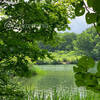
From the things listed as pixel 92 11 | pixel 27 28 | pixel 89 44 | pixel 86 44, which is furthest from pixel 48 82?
pixel 89 44

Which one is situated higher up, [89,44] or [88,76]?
[89,44]

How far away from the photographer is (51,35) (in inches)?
83.9

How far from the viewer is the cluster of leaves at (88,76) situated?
319 mm

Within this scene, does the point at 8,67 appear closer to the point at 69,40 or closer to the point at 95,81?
the point at 95,81

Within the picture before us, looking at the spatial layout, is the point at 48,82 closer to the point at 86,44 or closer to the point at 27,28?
the point at 27,28

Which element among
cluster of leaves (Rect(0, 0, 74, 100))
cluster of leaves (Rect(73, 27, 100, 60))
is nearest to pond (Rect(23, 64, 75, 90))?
cluster of leaves (Rect(0, 0, 74, 100))

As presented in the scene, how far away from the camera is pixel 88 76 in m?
0.32

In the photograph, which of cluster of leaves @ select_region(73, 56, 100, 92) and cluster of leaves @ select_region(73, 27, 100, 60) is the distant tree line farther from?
cluster of leaves @ select_region(73, 56, 100, 92)

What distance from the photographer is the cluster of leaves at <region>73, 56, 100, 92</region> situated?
1.05ft

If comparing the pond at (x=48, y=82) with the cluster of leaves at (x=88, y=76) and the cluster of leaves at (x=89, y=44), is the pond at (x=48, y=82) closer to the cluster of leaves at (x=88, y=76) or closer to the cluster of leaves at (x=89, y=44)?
the cluster of leaves at (x=88, y=76)

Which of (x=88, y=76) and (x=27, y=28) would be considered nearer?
(x=88, y=76)

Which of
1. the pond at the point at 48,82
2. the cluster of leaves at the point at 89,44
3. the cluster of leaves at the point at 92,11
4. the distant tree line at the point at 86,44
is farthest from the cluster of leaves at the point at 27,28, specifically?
the cluster of leaves at the point at 89,44

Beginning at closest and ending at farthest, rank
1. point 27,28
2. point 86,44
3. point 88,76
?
1. point 88,76
2. point 27,28
3. point 86,44

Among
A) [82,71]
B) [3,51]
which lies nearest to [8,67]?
[3,51]
